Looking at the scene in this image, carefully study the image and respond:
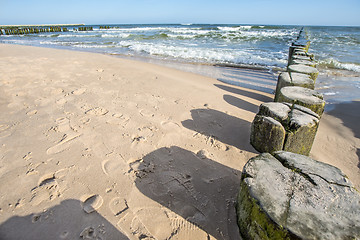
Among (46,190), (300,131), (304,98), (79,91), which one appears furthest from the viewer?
(79,91)

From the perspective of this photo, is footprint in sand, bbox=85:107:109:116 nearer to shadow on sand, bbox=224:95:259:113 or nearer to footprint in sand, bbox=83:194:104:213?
footprint in sand, bbox=83:194:104:213

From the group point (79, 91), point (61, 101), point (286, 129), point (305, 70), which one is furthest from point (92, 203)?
point (305, 70)

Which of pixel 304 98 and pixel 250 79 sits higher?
pixel 304 98

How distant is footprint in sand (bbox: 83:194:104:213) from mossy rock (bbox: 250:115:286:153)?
203 cm

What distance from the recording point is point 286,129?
2.38 metres

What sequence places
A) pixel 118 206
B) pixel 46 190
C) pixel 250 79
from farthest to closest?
pixel 250 79
pixel 46 190
pixel 118 206

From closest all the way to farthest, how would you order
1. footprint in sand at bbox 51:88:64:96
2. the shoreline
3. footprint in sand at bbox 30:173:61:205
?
footprint in sand at bbox 30:173:61:205 < footprint in sand at bbox 51:88:64:96 < the shoreline

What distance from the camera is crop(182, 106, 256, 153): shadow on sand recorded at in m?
2.96

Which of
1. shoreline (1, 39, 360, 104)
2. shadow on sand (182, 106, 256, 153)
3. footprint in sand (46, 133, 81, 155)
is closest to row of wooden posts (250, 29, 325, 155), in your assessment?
shadow on sand (182, 106, 256, 153)

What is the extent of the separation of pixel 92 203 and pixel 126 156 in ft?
2.37

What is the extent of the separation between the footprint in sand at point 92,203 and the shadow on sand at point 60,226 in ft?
0.11

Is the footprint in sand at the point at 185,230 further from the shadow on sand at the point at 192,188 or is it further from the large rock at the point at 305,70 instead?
the large rock at the point at 305,70

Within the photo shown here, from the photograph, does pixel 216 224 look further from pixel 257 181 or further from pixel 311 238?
pixel 311 238

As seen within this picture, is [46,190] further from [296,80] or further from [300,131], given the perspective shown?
[296,80]
